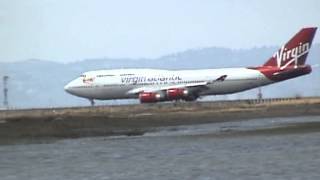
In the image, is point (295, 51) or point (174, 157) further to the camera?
point (295, 51)

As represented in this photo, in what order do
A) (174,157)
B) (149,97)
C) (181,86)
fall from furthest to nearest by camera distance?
1. (181,86)
2. (149,97)
3. (174,157)

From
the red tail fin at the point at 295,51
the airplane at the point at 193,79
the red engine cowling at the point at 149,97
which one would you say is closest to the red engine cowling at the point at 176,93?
the airplane at the point at 193,79

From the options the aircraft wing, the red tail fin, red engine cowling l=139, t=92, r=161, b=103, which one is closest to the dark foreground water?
red engine cowling l=139, t=92, r=161, b=103

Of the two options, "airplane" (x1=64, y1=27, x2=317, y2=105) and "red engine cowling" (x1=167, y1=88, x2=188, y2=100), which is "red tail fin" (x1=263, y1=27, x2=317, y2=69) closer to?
"airplane" (x1=64, y1=27, x2=317, y2=105)

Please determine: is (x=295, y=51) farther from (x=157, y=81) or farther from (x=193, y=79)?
(x=157, y=81)

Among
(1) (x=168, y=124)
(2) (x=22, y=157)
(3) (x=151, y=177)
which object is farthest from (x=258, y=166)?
(1) (x=168, y=124)

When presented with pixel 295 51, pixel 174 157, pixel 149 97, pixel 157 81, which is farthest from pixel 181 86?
pixel 174 157

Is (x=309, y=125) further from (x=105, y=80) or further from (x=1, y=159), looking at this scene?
(x=105, y=80)

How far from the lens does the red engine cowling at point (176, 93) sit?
118 m

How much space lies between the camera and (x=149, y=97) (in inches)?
4656

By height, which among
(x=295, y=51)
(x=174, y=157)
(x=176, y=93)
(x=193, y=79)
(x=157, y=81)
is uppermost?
(x=295, y=51)

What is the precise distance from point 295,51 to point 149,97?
23624mm

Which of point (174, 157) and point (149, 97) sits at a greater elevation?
point (149, 97)

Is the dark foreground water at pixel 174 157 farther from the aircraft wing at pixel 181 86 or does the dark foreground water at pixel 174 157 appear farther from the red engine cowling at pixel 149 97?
the aircraft wing at pixel 181 86
